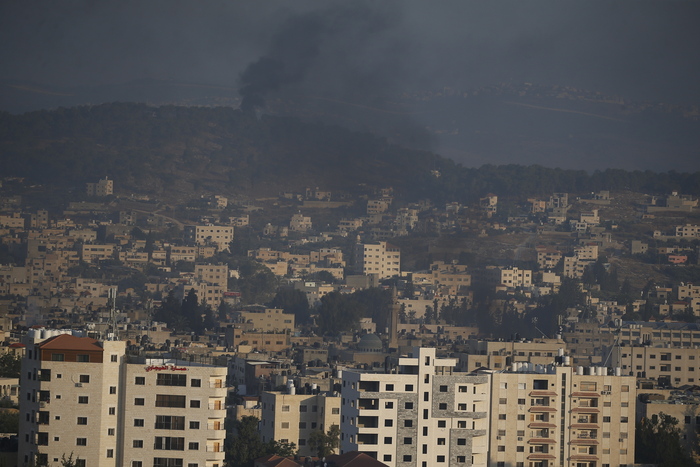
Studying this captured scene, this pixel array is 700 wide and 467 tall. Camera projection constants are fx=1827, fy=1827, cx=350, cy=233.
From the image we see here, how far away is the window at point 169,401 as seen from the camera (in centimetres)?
3084

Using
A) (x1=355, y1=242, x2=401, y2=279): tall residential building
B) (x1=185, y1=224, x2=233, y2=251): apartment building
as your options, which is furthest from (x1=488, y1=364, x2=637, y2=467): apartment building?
(x1=185, y1=224, x2=233, y2=251): apartment building

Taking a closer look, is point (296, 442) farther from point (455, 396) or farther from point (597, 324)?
point (597, 324)

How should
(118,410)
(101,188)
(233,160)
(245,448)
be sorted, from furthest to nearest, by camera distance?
(233,160) < (101,188) < (245,448) < (118,410)

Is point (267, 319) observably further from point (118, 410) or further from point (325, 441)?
point (118, 410)

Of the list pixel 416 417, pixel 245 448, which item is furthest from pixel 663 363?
pixel 245 448

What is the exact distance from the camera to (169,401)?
3091 cm

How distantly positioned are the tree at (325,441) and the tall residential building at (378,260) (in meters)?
86.5

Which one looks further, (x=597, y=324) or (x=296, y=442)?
(x=597, y=324)

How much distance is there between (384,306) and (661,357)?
132ft

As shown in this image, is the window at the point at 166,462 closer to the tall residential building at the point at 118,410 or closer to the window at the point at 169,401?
the tall residential building at the point at 118,410

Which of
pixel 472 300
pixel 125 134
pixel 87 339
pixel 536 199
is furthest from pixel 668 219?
pixel 87 339

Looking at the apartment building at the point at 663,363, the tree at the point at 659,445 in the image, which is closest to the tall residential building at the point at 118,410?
the tree at the point at 659,445

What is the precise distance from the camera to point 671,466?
38594mm

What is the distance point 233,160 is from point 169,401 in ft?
474
